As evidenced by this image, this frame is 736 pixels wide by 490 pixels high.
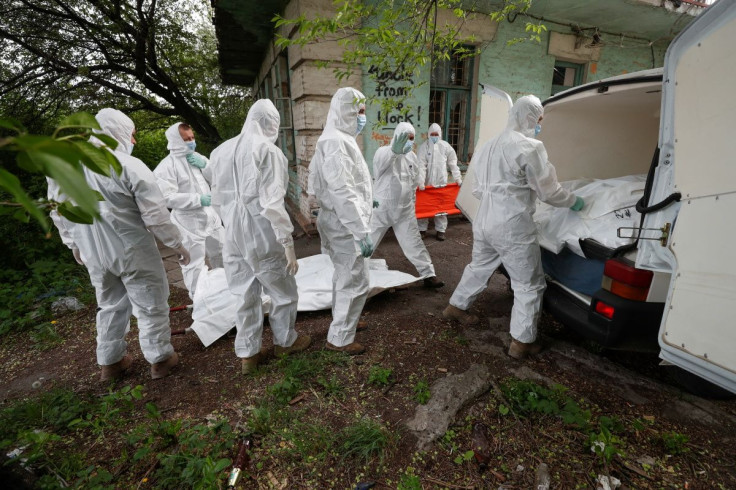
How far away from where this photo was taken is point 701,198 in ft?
4.98

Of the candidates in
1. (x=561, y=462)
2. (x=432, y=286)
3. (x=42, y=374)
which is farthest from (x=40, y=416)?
(x=432, y=286)

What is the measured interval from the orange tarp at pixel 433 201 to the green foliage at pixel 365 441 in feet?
14.5

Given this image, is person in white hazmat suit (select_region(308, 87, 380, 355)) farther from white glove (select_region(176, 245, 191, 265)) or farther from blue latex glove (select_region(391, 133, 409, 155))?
blue latex glove (select_region(391, 133, 409, 155))

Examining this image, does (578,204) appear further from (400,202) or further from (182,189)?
(182,189)

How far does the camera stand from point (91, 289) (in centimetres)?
430

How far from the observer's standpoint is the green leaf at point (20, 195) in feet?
1.59

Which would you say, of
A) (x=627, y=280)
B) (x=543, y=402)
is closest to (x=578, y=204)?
(x=627, y=280)

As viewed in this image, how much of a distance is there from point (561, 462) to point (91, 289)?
5239 millimetres

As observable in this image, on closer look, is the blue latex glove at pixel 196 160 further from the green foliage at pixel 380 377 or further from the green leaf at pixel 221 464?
the green leaf at pixel 221 464

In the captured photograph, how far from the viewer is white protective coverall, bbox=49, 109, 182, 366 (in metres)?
2.33

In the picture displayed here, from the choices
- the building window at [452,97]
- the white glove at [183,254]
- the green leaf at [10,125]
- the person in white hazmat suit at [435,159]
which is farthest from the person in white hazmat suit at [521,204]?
the building window at [452,97]

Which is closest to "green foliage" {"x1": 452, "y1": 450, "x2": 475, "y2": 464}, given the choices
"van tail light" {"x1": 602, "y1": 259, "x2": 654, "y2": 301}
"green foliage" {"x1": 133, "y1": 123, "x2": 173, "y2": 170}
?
"van tail light" {"x1": 602, "y1": 259, "x2": 654, "y2": 301}

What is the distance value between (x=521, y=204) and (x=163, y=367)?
3.05 m

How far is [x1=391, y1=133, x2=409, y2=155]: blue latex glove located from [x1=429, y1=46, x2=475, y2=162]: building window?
319cm
